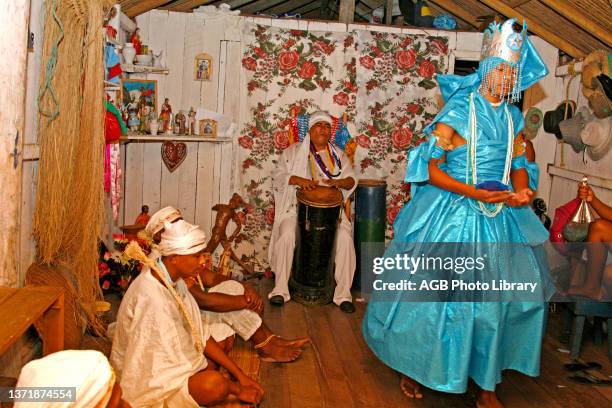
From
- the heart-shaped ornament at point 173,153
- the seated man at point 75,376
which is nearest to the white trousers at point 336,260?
the heart-shaped ornament at point 173,153

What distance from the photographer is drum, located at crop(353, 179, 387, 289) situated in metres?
5.58

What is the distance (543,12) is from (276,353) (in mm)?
3603

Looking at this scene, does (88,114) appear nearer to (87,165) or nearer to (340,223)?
(87,165)

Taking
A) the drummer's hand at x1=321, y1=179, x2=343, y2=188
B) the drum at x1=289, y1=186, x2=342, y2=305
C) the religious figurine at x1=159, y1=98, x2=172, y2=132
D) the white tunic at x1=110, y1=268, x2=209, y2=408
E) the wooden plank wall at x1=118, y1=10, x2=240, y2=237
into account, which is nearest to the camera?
the white tunic at x1=110, y1=268, x2=209, y2=408

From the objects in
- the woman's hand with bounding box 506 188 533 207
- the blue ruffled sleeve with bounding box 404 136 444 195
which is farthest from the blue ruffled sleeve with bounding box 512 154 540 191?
the blue ruffled sleeve with bounding box 404 136 444 195

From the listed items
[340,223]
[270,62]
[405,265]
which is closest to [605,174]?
[340,223]

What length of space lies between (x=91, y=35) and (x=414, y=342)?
230 cm

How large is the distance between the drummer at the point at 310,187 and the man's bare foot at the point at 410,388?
1477 mm

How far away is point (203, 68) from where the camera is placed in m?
5.82

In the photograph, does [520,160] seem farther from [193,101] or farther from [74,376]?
[193,101]

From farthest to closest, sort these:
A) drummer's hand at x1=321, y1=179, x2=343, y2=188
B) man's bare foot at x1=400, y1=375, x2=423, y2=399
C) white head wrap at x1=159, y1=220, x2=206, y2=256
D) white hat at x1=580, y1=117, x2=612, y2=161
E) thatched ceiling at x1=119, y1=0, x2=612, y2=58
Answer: drummer's hand at x1=321, y1=179, x2=343, y2=188, white hat at x1=580, y1=117, x2=612, y2=161, thatched ceiling at x1=119, y1=0, x2=612, y2=58, man's bare foot at x1=400, y1=375, x2=423, y2=399, white head wrap at x1=159, y1=220, x2=206, y2=256

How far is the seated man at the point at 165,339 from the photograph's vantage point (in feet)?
8.77

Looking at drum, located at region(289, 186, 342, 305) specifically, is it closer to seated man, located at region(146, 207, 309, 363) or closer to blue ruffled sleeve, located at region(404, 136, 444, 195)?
seated man, located at region(146, 207, 309, 363)

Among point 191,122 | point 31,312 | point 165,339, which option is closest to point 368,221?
point 191,122
